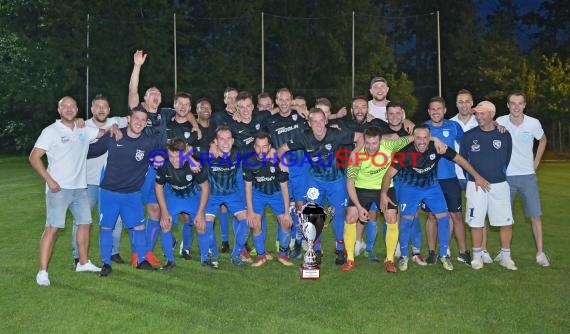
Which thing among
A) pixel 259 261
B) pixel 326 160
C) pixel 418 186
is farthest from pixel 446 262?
pixel 259 261

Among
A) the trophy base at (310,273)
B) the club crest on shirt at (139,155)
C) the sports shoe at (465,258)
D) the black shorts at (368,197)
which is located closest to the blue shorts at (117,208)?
the club crest on shirt at (139,155)

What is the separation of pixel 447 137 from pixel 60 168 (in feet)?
14.1

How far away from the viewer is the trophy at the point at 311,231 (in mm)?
6535

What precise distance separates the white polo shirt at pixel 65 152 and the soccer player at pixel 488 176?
418 cm

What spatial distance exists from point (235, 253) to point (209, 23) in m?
27.1

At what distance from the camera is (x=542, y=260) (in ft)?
23.3

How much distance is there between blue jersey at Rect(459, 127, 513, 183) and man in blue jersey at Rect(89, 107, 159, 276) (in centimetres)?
358

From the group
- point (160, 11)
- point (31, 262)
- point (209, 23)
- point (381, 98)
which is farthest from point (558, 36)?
point (31, 262)

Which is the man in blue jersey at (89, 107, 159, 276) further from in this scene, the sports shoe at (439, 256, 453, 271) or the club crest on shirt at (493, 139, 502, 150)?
the club crest on shirt at (493, 139, 502, 150)

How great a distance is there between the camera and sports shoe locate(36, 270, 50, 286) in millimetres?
6289

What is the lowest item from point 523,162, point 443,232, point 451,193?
point 443,232

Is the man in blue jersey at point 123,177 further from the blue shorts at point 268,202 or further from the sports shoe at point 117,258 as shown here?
the blue shorts at point 268,202

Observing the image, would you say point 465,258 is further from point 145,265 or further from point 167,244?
point 145,265

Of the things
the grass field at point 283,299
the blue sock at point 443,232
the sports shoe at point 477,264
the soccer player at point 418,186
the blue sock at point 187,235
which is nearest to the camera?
the grass field at point 283,299
